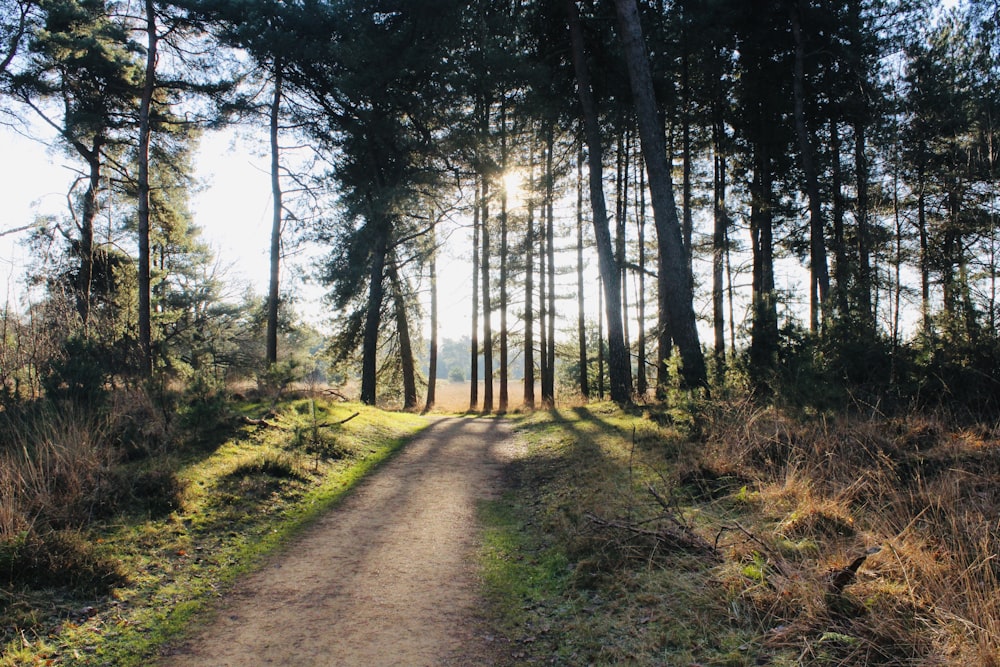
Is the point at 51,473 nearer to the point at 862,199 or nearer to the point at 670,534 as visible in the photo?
the point at 670,534

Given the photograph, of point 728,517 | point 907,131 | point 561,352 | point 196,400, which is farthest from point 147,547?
point 561,352

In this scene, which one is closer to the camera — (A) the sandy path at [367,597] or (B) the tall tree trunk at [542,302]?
(A) the sandy path at [367,597]

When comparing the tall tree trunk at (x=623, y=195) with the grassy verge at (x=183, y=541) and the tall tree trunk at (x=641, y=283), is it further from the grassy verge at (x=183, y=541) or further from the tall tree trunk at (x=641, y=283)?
the grassy verge at (x=183, y=541)

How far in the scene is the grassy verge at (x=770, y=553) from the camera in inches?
113

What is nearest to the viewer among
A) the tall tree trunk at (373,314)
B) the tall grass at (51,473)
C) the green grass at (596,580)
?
the green grass at (596,580)

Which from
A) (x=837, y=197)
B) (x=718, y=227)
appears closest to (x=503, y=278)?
(x=718, y=227)

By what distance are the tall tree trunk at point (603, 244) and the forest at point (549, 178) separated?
0.23 feet

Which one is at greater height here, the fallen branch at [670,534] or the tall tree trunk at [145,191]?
the tall tree trunk at [145,191]

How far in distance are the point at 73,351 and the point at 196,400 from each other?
1919 mm

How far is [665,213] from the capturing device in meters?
10.4

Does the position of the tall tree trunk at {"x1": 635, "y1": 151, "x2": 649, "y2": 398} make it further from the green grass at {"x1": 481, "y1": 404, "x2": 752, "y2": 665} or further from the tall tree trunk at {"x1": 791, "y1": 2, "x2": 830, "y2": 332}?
the green grass at {"x1": 481, "y1": 404, "x2": 752, "y2": 665}

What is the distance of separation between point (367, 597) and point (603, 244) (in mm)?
10636

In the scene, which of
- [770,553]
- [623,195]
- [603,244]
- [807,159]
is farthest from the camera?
[623,195]

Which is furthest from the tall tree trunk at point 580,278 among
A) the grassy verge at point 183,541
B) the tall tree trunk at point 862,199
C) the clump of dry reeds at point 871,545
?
the clump of dry reeds at point 871,545
